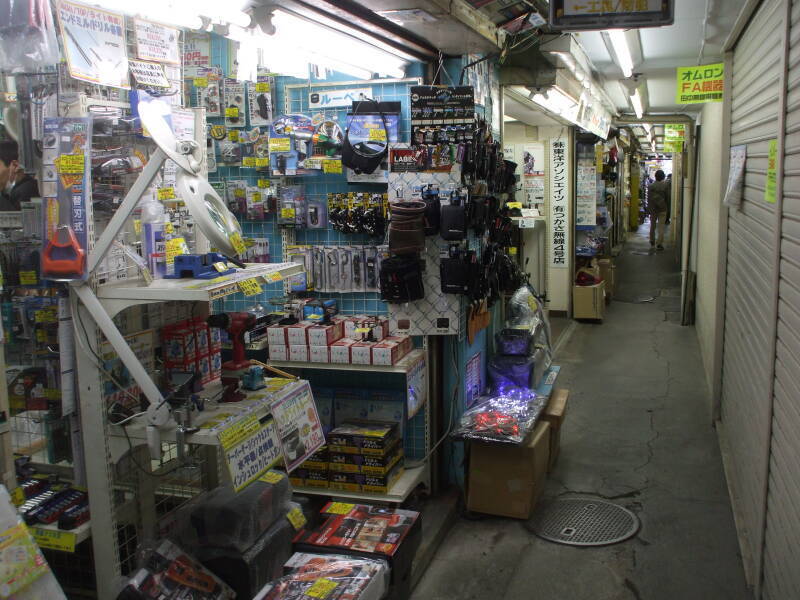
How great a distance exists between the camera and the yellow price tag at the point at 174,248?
9.66ft

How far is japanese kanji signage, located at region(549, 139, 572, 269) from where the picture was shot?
969 cm

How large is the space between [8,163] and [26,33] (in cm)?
52

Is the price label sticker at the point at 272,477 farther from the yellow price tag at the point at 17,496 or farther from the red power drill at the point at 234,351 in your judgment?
the yellow price tag at the point at 17,496

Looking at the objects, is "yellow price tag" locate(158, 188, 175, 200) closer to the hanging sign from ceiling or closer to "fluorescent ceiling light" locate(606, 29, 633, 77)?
the hanging sign from ceiling

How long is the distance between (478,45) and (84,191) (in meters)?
2.64

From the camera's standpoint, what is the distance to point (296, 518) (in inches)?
132

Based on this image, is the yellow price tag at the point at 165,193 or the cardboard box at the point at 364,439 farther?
the cardboard box at the point at 364,439

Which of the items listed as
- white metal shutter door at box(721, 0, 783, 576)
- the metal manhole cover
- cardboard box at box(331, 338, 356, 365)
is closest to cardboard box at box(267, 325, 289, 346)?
cardboard box at box(331, 338, 356, 365)

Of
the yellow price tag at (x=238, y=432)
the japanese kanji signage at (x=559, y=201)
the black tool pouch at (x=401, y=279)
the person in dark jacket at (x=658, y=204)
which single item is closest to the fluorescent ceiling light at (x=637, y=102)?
the japanese kanji signage at (x=559, y=201)

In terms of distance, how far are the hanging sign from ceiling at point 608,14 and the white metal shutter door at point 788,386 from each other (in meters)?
0.83

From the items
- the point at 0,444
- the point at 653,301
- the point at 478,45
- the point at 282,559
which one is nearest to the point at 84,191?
the point at 0,444

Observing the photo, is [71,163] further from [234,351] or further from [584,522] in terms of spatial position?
[584,522]

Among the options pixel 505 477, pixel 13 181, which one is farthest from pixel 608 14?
pixel 13 181

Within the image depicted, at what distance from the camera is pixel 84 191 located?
8.57ft
